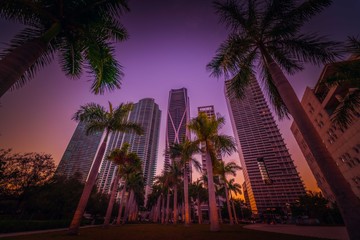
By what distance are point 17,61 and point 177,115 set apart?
150974 mm

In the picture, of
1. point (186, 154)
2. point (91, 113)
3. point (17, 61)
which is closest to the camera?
point (17, 61)

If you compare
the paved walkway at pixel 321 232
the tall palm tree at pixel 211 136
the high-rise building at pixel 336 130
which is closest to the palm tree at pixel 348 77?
the paved walkway at pixel 321 232

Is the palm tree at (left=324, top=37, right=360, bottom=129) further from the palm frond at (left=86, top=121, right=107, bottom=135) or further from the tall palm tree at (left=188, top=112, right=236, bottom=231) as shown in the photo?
the palm frond at (left=86, top=121, right=107, bottom=135)

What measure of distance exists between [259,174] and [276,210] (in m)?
28.3

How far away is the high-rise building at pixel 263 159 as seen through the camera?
10803cm

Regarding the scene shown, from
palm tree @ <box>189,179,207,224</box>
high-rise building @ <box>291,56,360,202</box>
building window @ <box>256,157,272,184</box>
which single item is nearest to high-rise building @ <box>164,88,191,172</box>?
building window @ <box>256,157,272,184</box>

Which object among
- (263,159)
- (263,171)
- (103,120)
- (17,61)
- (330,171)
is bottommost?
(330,171)

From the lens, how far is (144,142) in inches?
4808

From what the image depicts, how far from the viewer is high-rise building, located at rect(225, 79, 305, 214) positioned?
10803cm

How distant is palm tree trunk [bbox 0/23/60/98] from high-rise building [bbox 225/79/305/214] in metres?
112

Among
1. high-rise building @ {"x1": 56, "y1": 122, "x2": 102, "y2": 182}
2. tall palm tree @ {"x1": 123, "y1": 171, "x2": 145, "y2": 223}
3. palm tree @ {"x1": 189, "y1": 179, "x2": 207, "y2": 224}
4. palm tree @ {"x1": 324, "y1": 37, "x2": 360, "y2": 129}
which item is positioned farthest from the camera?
high-rise building @ {"x1": 56, "y1": 122, "x2": 102, "y2": 182}

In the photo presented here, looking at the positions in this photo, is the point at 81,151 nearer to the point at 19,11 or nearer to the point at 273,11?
the point at 19,11

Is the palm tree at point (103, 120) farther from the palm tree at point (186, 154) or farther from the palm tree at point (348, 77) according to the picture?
the palm tree at point (348, 77)

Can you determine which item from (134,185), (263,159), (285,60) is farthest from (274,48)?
(263,159)
